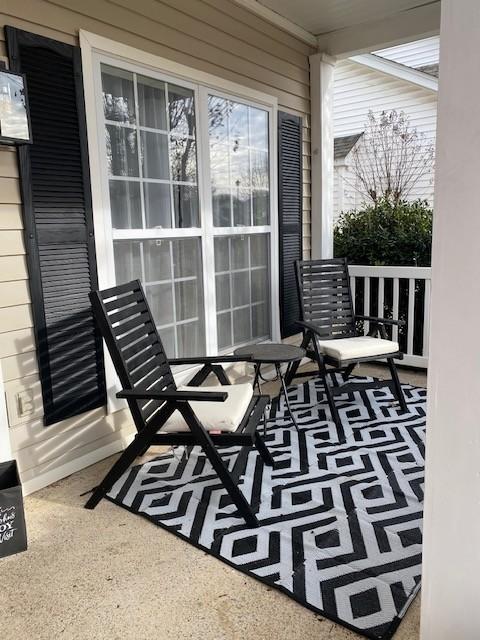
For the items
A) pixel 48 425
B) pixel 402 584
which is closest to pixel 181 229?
pixel 48 425

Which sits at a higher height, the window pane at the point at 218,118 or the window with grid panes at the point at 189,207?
the window pane at the point at 218,118

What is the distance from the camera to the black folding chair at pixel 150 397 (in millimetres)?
2271

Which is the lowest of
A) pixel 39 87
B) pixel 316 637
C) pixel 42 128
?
pixel 316 637

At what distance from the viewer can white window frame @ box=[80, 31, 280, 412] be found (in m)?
2.73

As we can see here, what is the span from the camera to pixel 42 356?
8.50ft

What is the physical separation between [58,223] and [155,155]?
86cm

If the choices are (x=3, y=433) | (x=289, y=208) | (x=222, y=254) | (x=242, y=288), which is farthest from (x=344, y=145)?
(x=3, y=433)

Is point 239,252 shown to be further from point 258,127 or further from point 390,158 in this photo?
point 390,158

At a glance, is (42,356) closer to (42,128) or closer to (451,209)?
(42,128)

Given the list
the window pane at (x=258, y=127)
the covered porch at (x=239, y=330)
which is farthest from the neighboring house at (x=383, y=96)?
the window pane at (x=258, y=127)

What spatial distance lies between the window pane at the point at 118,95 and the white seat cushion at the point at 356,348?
2.00 meters

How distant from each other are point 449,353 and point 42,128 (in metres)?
2.28

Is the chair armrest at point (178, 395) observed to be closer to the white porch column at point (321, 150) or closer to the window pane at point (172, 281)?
the window pane at point (172, 281)

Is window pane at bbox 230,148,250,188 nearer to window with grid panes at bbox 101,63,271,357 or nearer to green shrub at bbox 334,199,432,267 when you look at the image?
window with grid panes at bbox 101,63,271,357
